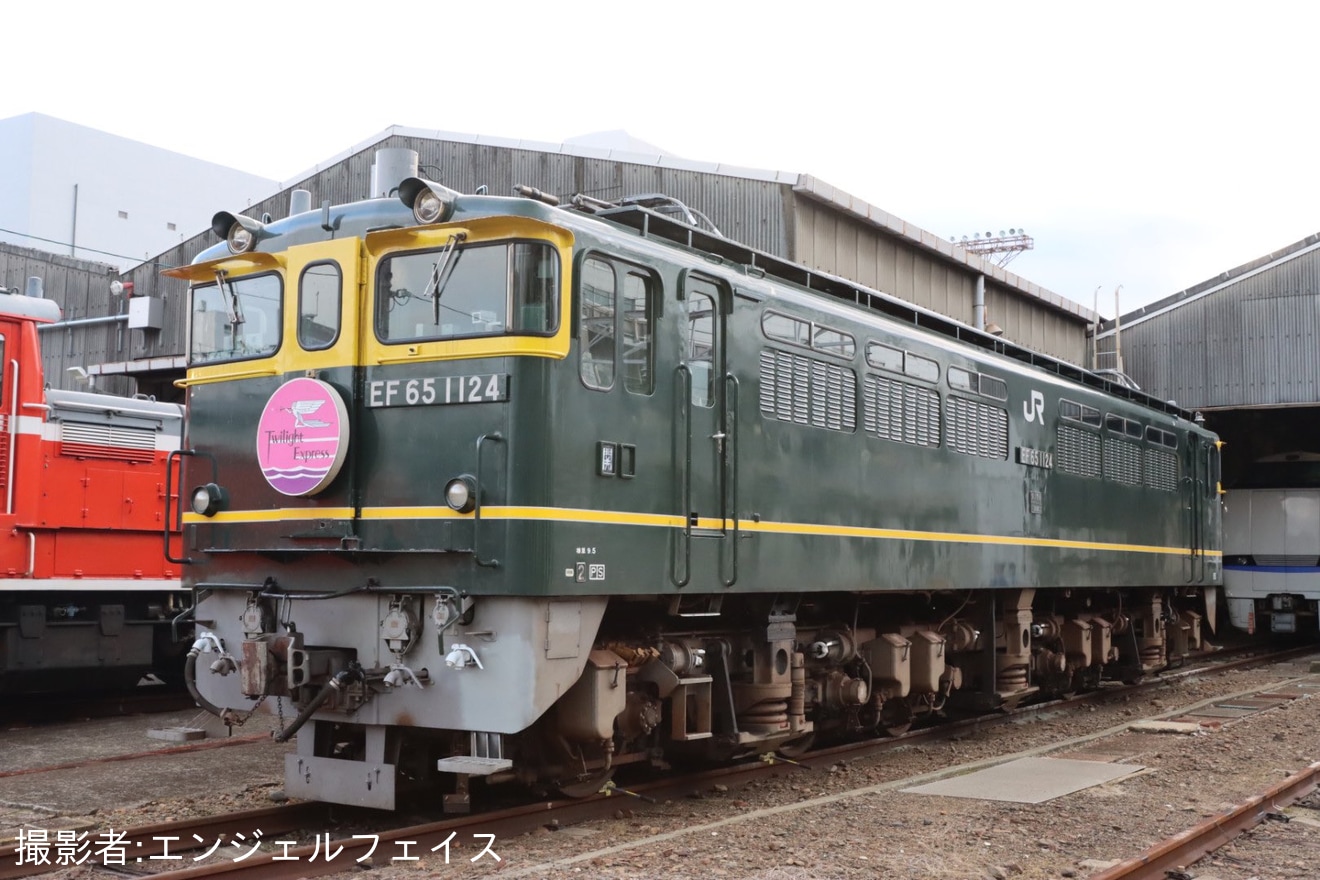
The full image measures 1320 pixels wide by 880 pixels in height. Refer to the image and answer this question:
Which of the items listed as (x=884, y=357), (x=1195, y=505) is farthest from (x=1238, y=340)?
(x=884, y=357)

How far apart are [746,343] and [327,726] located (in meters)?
3.88

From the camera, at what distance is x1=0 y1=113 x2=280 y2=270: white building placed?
4025cm

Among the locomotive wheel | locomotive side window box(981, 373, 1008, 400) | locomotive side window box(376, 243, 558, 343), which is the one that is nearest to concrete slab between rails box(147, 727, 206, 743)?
the locomotive wheel

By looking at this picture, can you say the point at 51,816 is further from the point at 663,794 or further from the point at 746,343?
the point at 746,343

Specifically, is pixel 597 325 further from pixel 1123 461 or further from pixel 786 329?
pixel 1123 461

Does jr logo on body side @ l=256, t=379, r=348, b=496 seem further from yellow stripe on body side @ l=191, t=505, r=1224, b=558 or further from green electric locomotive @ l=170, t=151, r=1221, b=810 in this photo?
yellow stripe on body side @ l=191, t=505, r=1224, b=558

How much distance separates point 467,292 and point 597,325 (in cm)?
82

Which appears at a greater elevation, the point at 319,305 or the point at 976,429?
the point at 319,305

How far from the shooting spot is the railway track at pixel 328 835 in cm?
686

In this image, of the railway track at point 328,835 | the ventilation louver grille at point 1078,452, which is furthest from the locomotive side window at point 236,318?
the ventilation louver grille at point 1078,452

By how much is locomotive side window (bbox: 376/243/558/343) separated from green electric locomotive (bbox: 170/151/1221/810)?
0.06 feet

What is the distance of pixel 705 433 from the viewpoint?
29.0 ft

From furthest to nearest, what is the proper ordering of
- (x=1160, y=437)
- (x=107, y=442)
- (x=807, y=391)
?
(x=1160, y=437), (x=107, y=442), (x=807, y=391)

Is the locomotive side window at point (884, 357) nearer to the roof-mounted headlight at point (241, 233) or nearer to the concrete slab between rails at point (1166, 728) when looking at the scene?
the concrete slab between rails at point (1166, 728)
